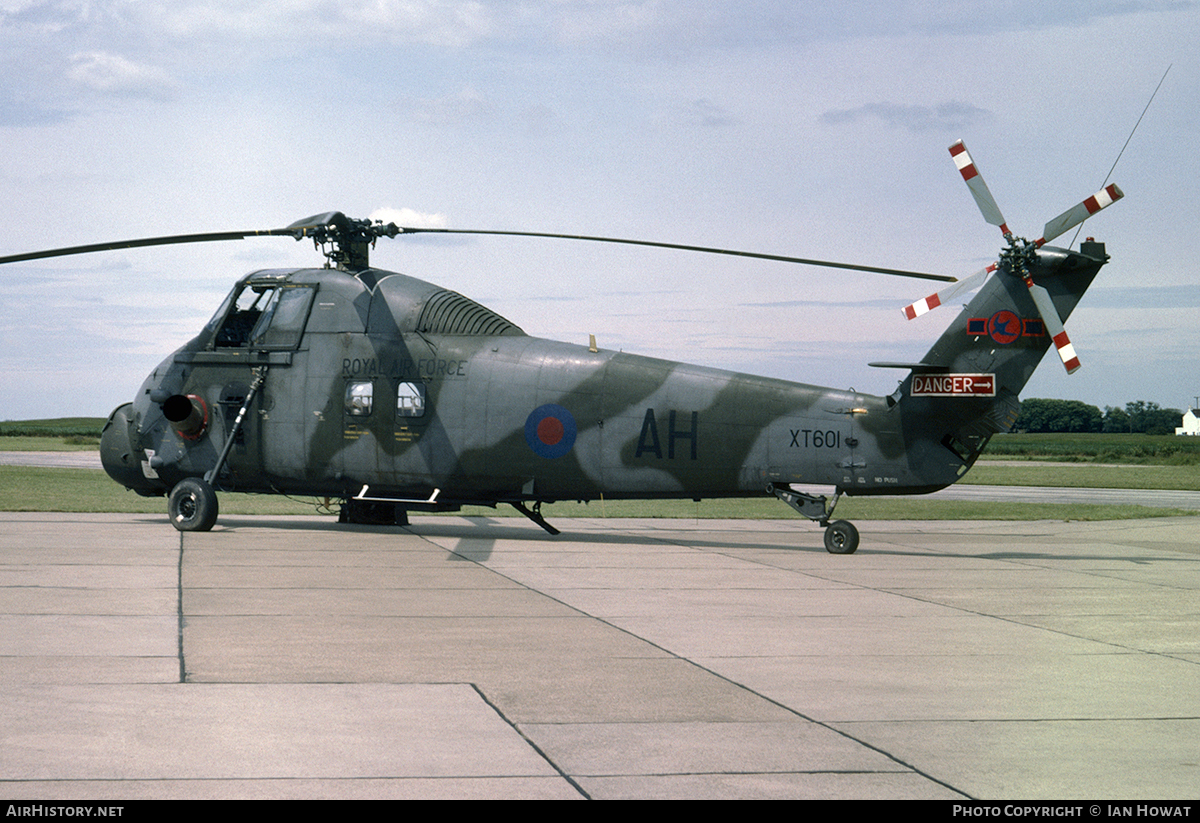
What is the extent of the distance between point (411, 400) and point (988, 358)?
8797mm

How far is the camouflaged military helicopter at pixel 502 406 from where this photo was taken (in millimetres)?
15906

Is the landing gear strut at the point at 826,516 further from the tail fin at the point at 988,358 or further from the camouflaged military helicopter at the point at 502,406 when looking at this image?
the tail fin at the point at 988,358

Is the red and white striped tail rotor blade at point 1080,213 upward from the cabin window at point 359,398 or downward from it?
upward

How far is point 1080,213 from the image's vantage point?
15.2 m

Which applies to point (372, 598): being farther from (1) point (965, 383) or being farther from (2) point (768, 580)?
(1) point (965, 383)

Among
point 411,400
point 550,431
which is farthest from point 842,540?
point 411,400

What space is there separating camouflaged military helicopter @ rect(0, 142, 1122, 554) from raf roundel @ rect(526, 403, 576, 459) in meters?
0.03

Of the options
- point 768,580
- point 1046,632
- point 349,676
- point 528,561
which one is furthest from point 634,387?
point 349,676

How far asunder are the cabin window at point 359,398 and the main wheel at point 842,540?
298 inches

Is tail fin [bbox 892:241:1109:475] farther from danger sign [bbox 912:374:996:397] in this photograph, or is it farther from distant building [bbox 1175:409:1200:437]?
distant building [bbox 1175:409:1200:437]

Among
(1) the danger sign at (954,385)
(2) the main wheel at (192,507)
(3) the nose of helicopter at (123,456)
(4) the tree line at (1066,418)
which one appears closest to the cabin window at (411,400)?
(2) the main wheel at (192,507)

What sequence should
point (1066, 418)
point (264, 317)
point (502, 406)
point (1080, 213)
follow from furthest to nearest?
point (1066, 418) → point (264, 317) → point (502, 406) → point (1080, 213)

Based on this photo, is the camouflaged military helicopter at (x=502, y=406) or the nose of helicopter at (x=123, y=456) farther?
the nose of helicopter at (x=123, y=456)

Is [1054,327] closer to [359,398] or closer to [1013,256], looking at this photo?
[1013,256]
